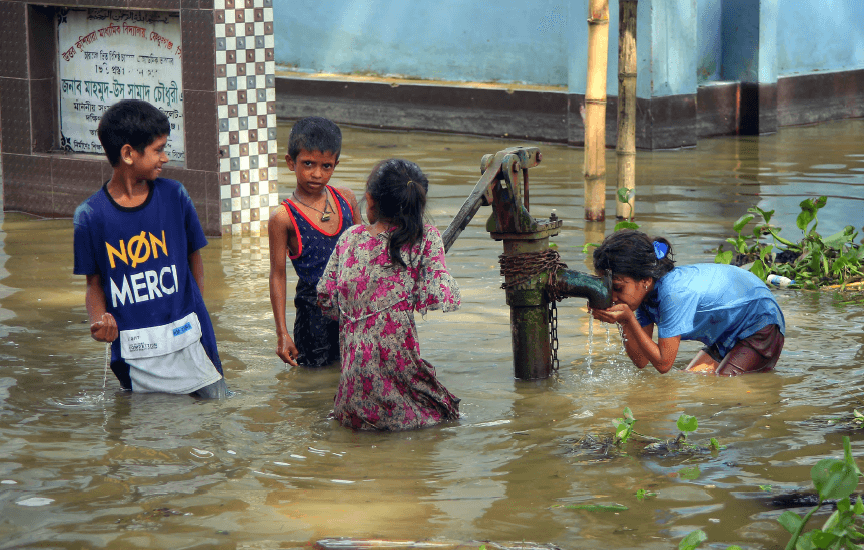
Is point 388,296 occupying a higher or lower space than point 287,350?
higher

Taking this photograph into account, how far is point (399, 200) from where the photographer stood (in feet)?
12.5

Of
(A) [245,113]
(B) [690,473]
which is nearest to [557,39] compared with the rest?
(A) [245,113]

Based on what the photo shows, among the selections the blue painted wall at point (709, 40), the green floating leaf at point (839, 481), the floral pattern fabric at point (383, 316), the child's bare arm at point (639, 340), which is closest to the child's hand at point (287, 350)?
the floral pattern fabric at point (383, 316)

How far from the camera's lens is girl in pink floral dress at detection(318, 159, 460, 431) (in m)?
3.82

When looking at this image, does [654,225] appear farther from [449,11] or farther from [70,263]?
[449,11]

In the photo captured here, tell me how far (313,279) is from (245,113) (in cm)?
368

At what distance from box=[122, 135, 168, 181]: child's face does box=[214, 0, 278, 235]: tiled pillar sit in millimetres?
4026

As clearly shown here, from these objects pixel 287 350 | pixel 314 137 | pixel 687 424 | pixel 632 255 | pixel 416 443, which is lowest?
pixel 416 443

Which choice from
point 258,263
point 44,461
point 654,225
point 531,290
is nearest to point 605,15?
point 654,225

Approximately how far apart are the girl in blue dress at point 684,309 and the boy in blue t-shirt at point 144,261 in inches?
66.1

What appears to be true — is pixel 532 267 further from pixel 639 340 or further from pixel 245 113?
pixel 245 113

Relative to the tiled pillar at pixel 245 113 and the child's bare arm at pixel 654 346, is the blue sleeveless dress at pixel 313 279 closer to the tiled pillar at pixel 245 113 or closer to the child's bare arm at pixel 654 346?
the child's bare arm at pixel 654 346

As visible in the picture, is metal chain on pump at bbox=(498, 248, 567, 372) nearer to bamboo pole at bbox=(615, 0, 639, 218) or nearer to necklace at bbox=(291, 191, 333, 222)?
necklace at bbox=(291, 191, 333, 222)

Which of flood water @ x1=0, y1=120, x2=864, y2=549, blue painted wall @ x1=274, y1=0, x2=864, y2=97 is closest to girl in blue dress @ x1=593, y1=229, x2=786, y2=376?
flood water @ x1=0, y1=120, x2=864, y2=549
